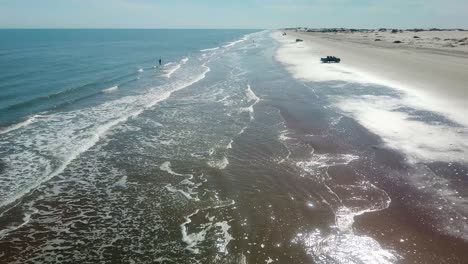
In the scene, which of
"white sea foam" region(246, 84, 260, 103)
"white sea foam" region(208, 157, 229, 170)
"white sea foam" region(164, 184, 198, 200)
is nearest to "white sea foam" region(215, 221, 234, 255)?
"white sea foam" region(164, 184, 198, 200)

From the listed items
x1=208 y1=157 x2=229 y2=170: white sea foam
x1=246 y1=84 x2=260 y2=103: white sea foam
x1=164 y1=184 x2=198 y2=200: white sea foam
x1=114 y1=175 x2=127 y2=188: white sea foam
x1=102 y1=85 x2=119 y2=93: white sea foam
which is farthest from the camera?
x1=102 y1=85 x2=119 y2=93: white sea foam

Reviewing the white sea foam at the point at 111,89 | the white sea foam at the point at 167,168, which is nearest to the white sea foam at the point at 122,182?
the white sea foam at the point at 167,168

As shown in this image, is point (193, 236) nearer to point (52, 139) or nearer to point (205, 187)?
point (205, 187)

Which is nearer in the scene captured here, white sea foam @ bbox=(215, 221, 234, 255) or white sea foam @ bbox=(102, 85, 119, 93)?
white sea foam @ bbox=(215, 221, 234, 255)

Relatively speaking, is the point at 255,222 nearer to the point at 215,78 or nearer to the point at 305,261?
the point at 305,261

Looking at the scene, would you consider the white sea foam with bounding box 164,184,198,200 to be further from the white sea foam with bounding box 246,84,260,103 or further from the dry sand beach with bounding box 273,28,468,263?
the white sea foam with bounding box 246,84,260,103

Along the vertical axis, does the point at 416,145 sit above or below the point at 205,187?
above

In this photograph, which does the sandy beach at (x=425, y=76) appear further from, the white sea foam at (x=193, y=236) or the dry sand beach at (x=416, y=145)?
the white sea foam at (x=193, y=236)

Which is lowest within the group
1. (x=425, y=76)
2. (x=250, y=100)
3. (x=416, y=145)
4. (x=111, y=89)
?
(x=111, y=89)

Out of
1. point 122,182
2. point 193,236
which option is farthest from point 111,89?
point 193,236
